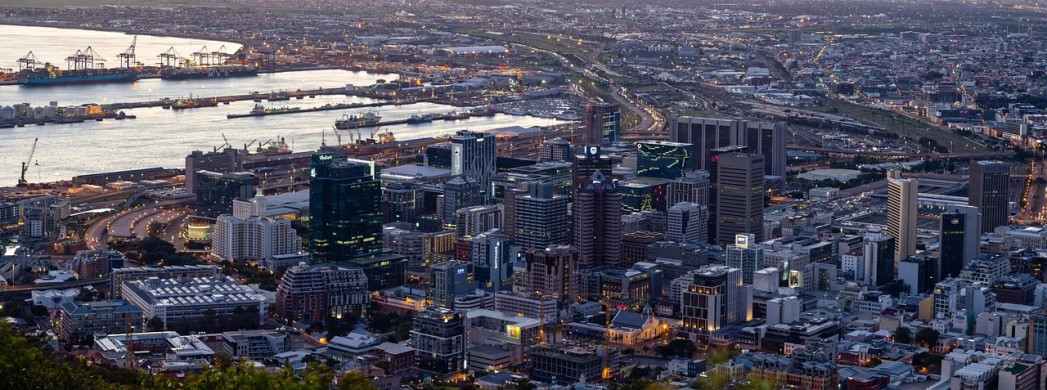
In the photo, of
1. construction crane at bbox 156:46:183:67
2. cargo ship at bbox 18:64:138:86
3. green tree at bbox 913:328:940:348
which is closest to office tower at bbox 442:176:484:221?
green tree at bbox 913:328:940:348

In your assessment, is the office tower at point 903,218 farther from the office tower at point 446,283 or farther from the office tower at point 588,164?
the office tower at point 446,283

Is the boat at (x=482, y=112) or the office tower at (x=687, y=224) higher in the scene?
the boat at (x=482, y=112)

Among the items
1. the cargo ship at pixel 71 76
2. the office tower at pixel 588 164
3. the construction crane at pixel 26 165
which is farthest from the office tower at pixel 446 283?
the cargo ship at pixel 71 76

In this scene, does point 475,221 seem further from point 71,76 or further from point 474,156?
point 71,76

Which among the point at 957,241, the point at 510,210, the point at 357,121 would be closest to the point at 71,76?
the point at 357,121

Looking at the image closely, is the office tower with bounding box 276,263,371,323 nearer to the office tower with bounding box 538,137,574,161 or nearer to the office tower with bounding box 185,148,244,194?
the office tower with bounding box 185,148,244,194

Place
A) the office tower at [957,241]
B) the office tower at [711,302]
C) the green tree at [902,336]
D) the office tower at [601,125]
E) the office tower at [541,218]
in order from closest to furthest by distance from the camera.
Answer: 1. the green tree at [902,336]
2. the office tower at [711,302]
3. the office tower at [957,241]
4. the office tower at [541,218]
5. the office tower at [601,125]

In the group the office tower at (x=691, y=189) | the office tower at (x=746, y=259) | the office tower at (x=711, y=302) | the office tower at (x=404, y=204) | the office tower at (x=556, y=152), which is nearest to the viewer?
the office tower at (x=711, y=302)
